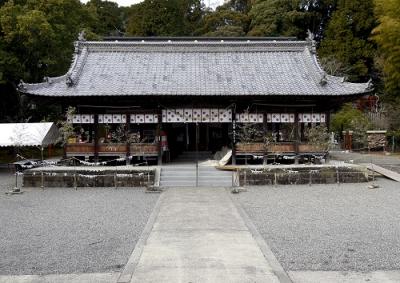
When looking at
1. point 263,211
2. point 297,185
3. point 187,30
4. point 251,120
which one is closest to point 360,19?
point 187,30

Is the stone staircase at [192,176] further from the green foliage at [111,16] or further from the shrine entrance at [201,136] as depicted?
the green foliage at [111,16]

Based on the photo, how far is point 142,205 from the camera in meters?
13.4

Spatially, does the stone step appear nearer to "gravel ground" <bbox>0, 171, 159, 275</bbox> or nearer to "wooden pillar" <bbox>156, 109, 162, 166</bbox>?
"gravel ground" <bbox>0, 171, 159, 275</bbox>

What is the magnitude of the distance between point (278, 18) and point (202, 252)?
43.8m

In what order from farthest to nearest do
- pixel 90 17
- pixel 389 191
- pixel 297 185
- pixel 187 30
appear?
pixel 187 30
pixel 90 17
pixel 297 185
pixel 389 191

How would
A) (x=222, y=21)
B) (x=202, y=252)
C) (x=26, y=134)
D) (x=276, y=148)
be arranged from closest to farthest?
(x=202, y=252) → (x=276, y=148) → (x=26, y=134) → (x=222, y=21)

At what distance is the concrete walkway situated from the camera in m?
6.47

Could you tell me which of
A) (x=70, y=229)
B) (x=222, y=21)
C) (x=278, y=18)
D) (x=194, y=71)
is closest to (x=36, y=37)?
(x=194, y=71)

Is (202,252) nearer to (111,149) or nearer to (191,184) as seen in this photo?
(191,184)

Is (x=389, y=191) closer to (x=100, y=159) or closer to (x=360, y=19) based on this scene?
(x=100, y=159)

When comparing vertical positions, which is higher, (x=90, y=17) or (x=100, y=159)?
(x=90, y=17)

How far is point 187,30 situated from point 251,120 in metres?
34.2

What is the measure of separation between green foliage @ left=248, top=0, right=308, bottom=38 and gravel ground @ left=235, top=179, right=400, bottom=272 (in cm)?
3336

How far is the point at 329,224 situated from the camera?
10.5 metres
